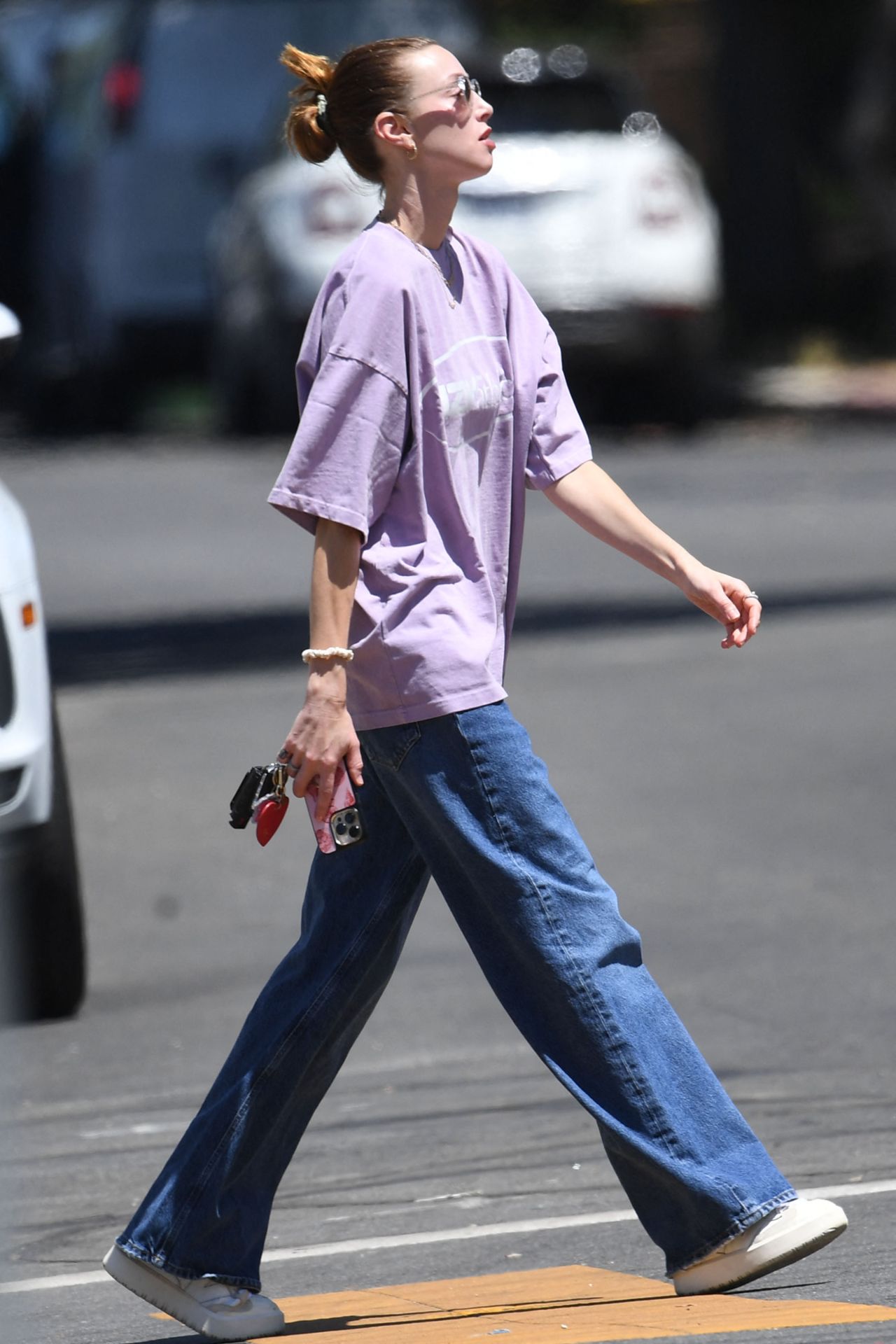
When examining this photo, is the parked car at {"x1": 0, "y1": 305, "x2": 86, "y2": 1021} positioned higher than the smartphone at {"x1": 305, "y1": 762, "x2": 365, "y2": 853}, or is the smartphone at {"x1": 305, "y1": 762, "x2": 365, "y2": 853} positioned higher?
the smartphone at {"x1": 305, "y1": 762, "x2": 365, "y2": 853}

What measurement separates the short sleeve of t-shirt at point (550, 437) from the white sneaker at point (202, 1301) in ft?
4.00

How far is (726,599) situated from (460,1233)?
1286 millimetres

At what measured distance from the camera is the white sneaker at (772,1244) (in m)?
3.72

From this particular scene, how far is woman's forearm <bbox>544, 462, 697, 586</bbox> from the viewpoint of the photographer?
3869 millimetres

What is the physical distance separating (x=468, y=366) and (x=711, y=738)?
4.94 metres

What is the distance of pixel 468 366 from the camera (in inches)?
148

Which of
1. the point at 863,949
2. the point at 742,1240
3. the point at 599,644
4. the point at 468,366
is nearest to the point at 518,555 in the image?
the point at 468,366

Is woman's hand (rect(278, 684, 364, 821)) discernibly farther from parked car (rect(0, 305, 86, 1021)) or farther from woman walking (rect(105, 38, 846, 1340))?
parked car (rect(0, 305, 86, 1021))

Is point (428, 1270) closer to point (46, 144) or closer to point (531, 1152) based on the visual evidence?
point (531, 1152)

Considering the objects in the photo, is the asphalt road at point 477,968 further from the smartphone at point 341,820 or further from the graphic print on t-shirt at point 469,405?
the graphic print on t-shirt at point 469,405

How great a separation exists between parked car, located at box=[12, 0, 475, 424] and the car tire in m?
10.7

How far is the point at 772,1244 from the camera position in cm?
372

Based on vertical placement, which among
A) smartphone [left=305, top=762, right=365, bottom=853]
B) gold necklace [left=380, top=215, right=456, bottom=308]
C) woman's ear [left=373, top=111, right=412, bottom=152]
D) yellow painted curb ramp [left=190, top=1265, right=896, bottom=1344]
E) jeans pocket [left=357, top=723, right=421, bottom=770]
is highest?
woman's ear [left=373, top=111, right=412, bottom=152]

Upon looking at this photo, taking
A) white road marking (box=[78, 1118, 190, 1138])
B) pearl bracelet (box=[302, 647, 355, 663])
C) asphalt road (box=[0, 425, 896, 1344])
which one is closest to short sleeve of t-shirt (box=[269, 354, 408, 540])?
pearl bracelet (box=[302, 647, 355, 663])
